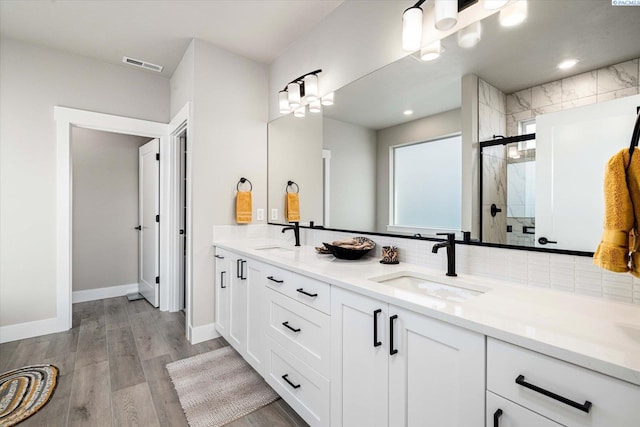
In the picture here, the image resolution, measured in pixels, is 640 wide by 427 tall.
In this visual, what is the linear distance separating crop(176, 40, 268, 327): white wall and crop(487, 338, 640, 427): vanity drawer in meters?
2.42

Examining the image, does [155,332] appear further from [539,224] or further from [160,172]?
[539,224]

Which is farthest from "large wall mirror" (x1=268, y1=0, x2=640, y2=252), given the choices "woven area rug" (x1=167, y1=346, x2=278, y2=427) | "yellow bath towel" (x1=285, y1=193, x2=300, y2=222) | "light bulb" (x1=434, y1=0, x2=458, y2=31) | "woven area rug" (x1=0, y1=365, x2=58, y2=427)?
"woven area rug" (x1=0, y1=365, x2=58, y2=427)

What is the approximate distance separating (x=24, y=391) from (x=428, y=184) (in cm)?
284

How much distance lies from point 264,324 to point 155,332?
160 cm

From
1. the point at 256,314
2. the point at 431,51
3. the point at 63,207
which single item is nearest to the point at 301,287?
the point at 256,314

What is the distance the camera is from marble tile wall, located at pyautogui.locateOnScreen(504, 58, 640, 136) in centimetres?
100

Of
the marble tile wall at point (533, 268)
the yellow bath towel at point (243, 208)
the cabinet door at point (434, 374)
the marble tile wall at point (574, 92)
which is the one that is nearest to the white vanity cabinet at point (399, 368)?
the cabinet door at point (434, 374)

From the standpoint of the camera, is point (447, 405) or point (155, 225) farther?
point (155, 225)

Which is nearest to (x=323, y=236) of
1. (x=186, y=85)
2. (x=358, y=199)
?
(x=358, y=199)

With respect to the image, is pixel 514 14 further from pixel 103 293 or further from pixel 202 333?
pixel 103 293

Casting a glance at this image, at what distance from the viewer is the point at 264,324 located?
189 cm

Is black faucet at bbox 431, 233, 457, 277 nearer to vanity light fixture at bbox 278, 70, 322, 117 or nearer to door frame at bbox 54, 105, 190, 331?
vanity light fixture at bbox 278, 70, 322, 117

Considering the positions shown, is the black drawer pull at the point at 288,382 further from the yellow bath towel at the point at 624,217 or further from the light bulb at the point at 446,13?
the light bulb at the point at 446,13

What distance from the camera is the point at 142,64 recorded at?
10.3ft
